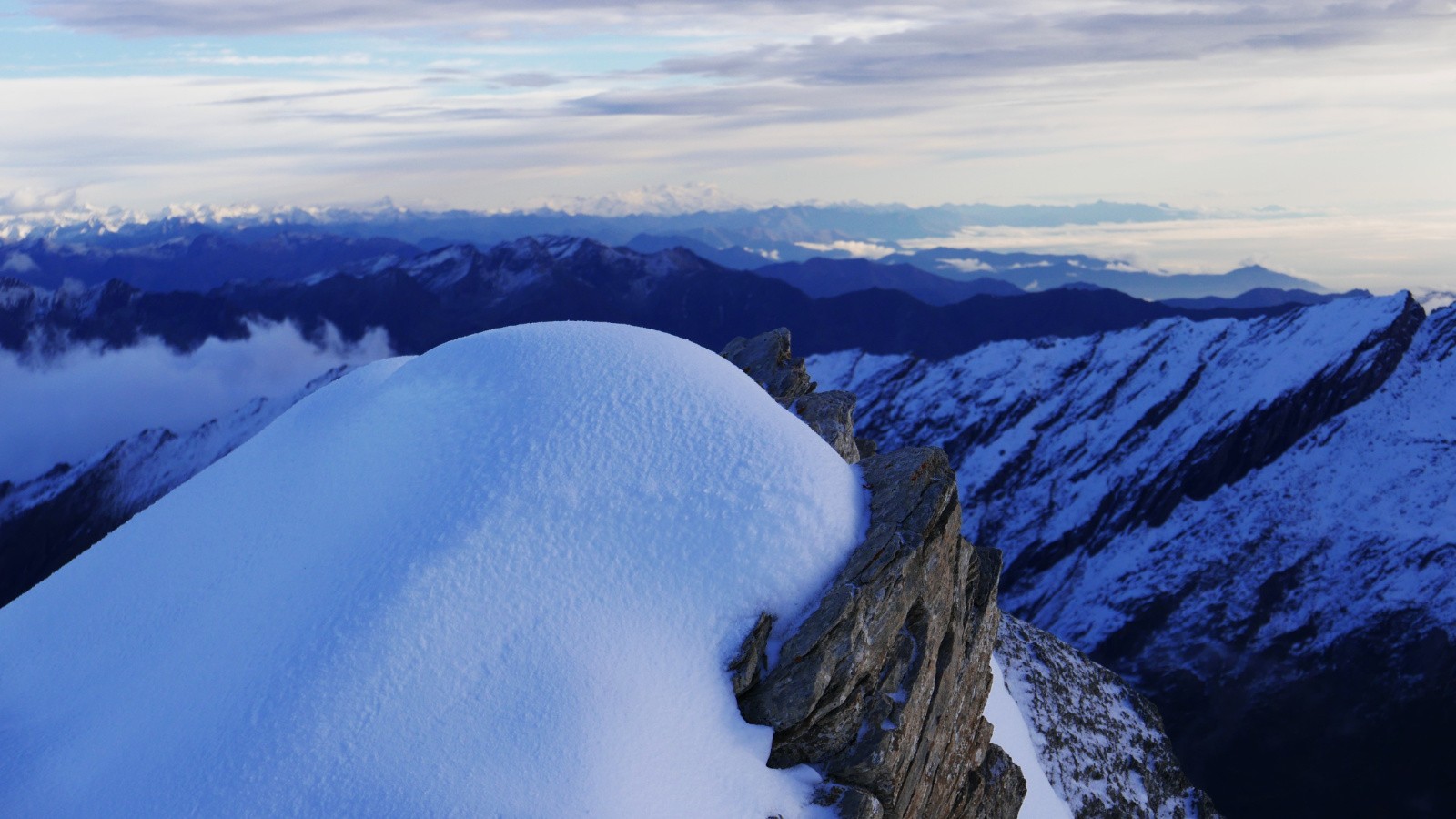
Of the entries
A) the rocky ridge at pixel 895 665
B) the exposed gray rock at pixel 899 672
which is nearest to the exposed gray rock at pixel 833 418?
the rocky ridge at pixel 895 665

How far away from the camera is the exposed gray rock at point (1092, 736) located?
6375 centimetres

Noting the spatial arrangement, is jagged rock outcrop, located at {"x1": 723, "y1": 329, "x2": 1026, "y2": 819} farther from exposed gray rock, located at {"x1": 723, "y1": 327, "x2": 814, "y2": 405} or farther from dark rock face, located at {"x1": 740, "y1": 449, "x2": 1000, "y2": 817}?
exposed gray rock, located at {"x1": 723, "y1": 327, "x2": 814, "y2": 405}

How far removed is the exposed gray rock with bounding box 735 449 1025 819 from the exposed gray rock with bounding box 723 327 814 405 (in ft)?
46.4

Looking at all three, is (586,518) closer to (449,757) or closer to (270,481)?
(449,757)

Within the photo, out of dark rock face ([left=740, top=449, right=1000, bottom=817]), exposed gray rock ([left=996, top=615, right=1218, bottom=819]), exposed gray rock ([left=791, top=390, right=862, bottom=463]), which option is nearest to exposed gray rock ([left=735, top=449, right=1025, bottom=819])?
dark rock face ([left=740, top=449, right=1000, bottom=817])

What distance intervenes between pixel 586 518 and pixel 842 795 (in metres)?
12.7

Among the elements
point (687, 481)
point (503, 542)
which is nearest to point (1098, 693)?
point (687, 481)

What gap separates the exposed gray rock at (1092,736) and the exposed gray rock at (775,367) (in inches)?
1122

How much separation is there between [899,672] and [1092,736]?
42.4 m

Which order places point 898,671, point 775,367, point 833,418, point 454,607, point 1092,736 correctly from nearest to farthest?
point 454,607 < point 898,671 < point 833,418 < point 775,367 < point 1092,736

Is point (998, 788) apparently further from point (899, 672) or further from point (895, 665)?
point (895, 665)

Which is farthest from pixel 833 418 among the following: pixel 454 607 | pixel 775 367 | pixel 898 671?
pixel 454 607

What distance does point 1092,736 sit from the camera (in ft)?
230

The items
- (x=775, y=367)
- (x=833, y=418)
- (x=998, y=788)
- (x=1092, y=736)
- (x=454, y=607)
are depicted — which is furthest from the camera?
(x=1092, y=736)
